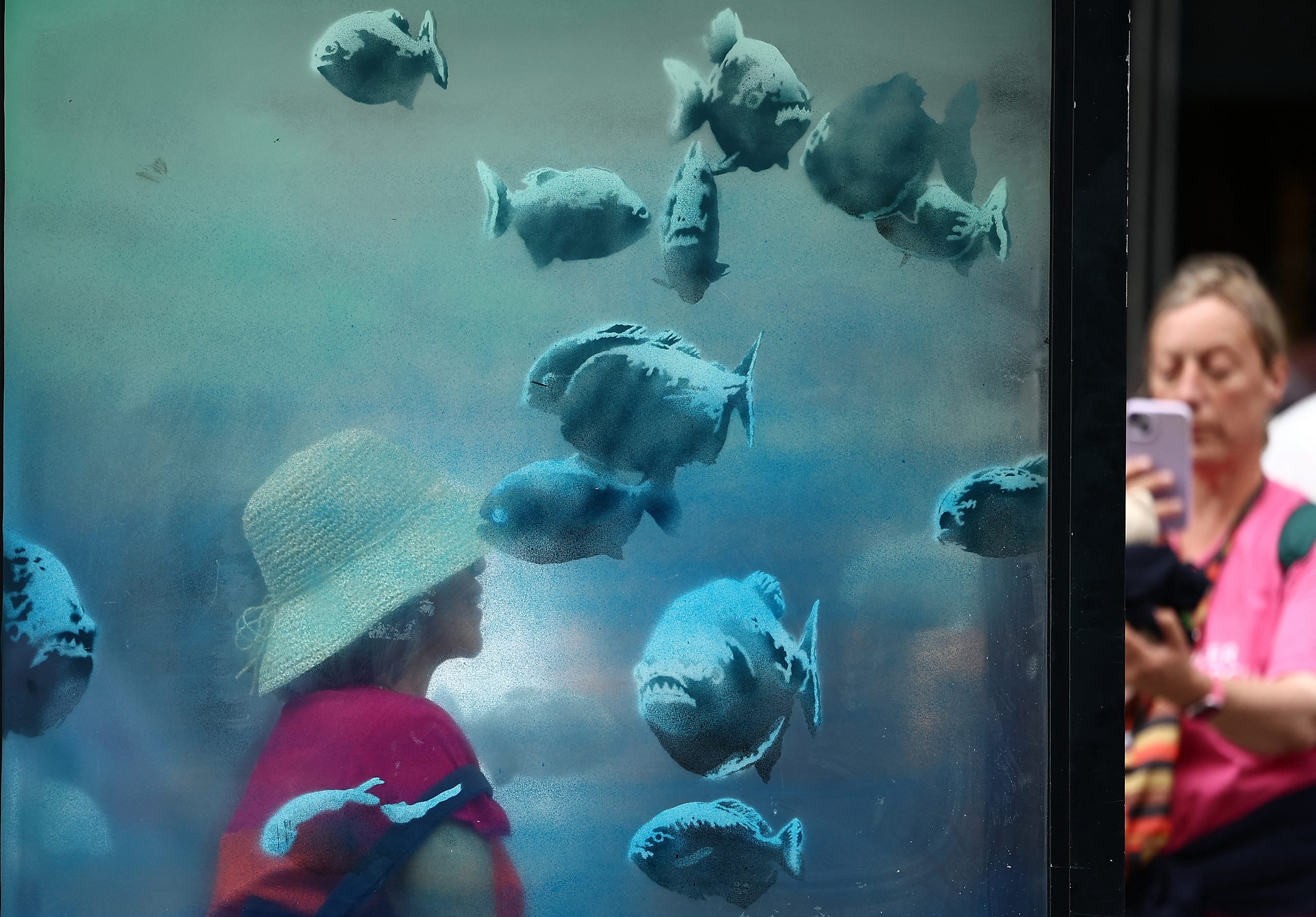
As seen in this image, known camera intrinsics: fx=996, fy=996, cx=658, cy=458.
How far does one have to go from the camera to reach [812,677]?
1.33 m

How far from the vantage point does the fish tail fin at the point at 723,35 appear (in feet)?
4.33

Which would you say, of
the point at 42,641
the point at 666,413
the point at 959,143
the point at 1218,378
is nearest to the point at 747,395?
the point at 666,413

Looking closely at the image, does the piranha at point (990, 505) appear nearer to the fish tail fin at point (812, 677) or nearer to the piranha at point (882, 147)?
the fish tail fin at point (812, 677)

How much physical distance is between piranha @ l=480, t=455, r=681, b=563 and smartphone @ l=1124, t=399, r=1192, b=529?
1.32 meters

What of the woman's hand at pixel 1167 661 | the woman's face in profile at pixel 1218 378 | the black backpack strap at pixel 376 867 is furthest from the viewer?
the woman's face in profile at pixel 1218 378

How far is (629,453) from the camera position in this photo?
1.33 m

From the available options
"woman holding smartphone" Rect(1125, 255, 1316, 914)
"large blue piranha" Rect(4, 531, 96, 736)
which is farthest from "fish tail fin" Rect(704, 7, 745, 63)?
"woman holding smartphone" Rect(1125, 255, 1316, 914)

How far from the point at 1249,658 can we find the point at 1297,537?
0.28m

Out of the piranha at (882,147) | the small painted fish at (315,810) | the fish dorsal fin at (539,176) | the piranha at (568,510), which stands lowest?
the small painted fish at (315,810)

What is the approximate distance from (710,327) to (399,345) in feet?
1.35

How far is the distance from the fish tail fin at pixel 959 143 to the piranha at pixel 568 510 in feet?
1.87

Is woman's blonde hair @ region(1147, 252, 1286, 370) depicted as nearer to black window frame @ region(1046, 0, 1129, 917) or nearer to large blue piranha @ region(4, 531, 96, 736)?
black window frame @ region(1046, 0, 1129, 917)

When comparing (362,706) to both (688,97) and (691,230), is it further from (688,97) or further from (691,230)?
Result: (688,97)

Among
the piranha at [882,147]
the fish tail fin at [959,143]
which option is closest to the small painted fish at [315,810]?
the piranha at [882,147]
